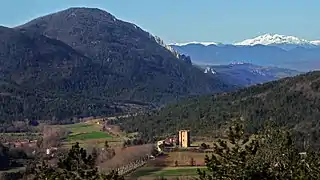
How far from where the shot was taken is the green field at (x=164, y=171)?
63.8m

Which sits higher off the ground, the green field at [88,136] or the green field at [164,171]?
the green field at [88,136]

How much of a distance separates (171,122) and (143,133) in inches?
295

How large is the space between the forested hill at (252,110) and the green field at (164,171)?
19664 mm

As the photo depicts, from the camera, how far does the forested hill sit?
94.6m

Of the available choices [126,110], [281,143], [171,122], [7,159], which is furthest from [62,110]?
[281,143]

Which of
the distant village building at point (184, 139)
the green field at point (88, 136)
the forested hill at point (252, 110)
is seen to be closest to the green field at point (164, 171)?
the distant village building at point (184, 139)

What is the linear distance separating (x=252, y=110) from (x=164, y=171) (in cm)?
3991

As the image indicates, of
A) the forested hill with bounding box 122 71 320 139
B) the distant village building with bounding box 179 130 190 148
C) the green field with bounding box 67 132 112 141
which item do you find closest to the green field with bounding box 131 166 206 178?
the distant village building with bounding box 179 130 190 148

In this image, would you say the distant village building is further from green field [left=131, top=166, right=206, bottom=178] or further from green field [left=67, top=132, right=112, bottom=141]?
green field [left=67, top=132, right=112, bottom=141]

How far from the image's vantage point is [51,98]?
185 m

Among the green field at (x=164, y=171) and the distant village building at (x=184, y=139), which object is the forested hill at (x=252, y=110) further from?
the green field at (x=164, y=171)

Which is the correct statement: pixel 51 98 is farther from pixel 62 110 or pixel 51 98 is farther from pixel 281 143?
pixel 281 143

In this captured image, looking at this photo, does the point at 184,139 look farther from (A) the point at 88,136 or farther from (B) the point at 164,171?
(B) the point at 164,171

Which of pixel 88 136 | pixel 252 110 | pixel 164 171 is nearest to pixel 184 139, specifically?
pixel 252 110
